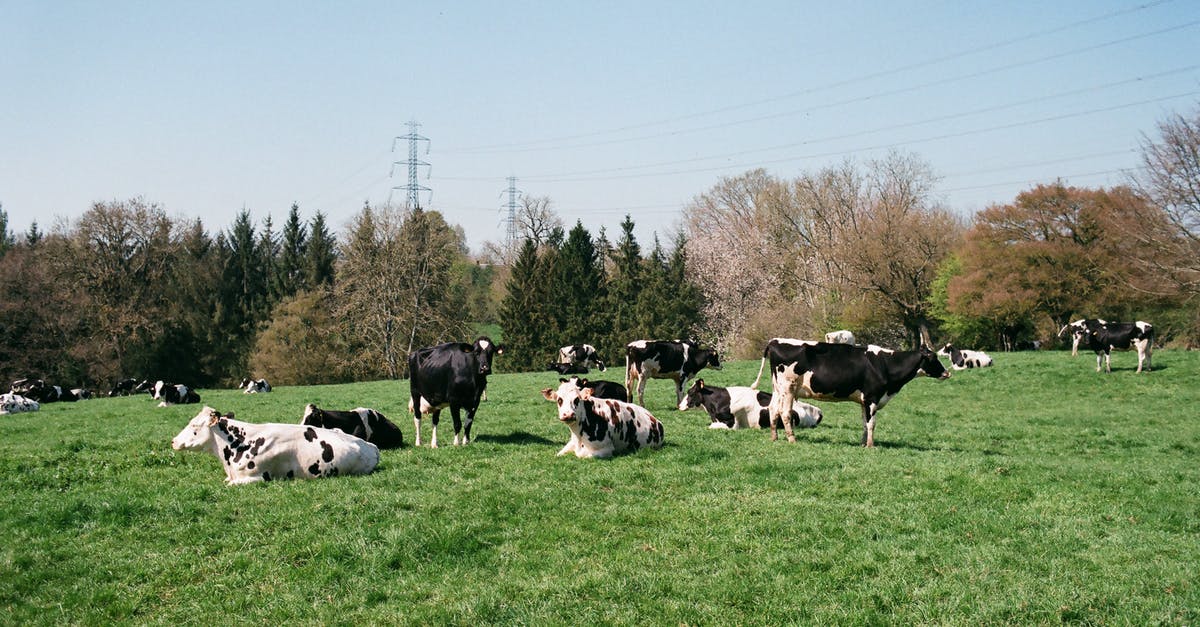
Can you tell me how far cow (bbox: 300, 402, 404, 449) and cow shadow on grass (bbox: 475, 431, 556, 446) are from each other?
1.51m

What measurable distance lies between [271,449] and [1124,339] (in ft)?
101

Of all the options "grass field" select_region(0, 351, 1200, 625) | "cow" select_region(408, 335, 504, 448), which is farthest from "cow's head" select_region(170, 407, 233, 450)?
"cow" select_region(408, 335, 504, 448)

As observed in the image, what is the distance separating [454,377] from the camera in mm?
15281

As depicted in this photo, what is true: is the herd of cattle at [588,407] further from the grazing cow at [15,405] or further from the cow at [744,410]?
the grazing cow at [15,405]

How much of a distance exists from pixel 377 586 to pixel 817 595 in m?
3.87

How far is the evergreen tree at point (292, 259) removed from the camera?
8244cm

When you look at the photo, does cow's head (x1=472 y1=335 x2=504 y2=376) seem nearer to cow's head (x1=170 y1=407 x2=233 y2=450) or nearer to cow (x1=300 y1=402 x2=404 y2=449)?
cow (x1=300 y1=402 x2=404 y2=449)

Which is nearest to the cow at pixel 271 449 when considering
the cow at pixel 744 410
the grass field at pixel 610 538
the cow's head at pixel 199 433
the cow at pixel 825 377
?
the cow's head at pixel 199 433

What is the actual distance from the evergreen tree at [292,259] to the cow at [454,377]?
225ft

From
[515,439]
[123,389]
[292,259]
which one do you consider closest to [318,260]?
[292,259]

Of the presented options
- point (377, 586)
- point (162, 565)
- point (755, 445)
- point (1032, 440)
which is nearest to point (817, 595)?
point (377, 586)

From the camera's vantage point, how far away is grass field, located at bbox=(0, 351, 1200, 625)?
764 centimetres

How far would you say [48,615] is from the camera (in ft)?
25.4

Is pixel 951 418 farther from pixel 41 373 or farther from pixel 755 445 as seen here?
pixel 41 373
